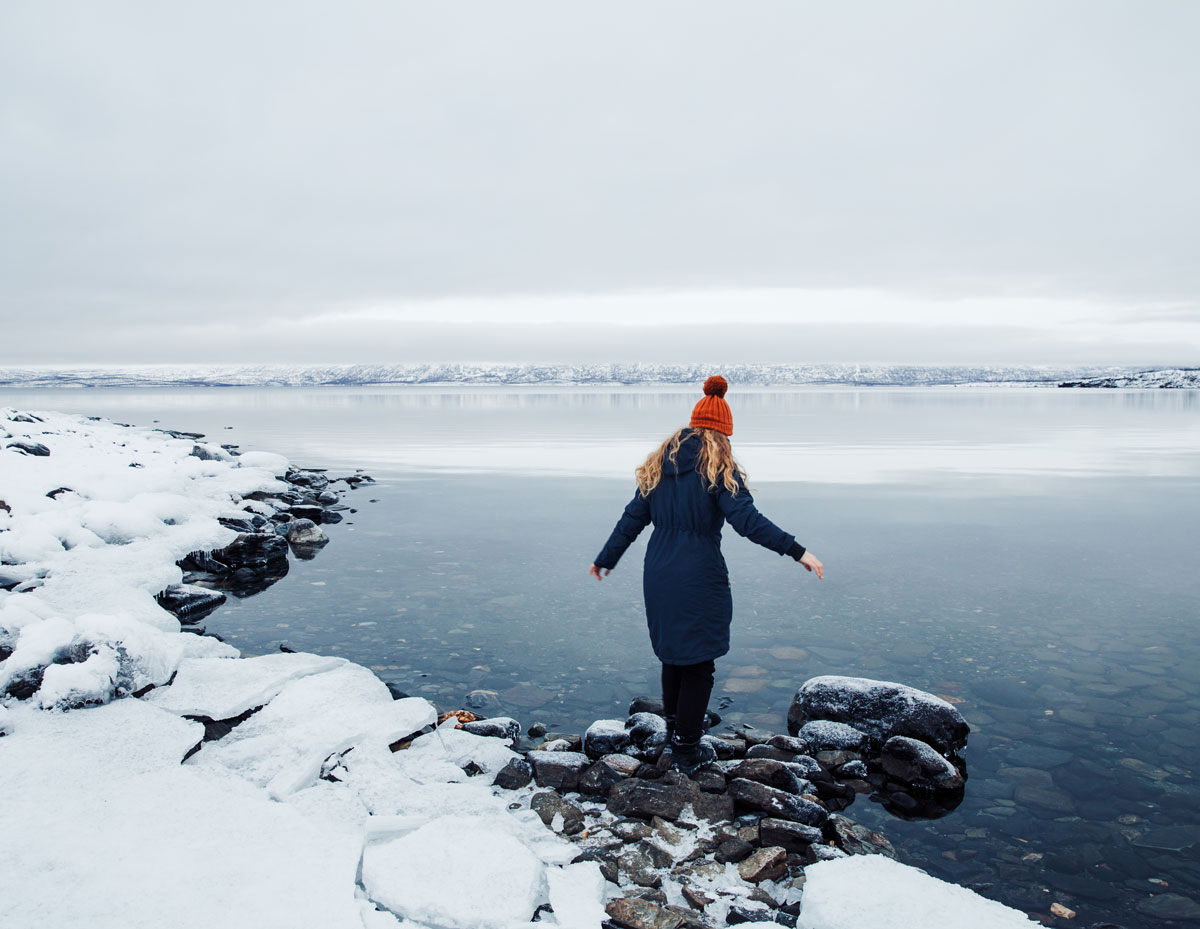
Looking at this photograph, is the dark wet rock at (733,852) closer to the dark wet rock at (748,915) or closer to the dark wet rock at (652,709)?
the dark wet rock at (748,915)

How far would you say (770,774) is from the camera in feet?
17.0

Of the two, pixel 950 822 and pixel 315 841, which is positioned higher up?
pixel 315 841

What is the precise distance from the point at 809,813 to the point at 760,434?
1381 inches

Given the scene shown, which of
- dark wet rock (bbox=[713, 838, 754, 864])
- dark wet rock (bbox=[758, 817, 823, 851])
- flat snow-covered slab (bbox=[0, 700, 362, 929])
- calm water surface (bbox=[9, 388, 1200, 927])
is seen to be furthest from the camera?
calm water surface (bbox=[9, 388, 1200, 927])

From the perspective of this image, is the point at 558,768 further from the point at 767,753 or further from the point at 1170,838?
the point at 1170,838

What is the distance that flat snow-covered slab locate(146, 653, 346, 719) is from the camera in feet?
19.2

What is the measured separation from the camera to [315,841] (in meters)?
4.20

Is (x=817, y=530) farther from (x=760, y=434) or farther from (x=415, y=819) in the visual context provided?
(x=760, y=434)

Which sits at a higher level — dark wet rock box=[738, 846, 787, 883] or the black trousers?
the black trousers

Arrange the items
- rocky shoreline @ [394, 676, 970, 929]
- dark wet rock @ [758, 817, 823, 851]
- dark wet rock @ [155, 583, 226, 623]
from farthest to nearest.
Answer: dark wet rock @ [155, 583, 226, 623], dark wet rock @ [758, 817, 823, 851], rocky shoreline @ [394, 676, 970, 929]

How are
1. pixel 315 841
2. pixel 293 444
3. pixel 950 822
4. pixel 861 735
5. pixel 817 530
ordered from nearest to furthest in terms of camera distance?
pixel 315 841 → pixel 950 822 → pixel 861 735 → pixel 817 530 → pixel 293 444

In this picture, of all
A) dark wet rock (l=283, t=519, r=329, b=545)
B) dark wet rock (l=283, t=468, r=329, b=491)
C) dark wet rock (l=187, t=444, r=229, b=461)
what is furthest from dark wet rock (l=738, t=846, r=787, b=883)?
dark wet rock (l=187, t=444, r=229, b=461)

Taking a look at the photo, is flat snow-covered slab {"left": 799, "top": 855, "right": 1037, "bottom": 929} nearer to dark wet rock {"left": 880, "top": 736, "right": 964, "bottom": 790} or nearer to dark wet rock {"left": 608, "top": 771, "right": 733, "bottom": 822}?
dark wet rock {"left": 608, "top": 771, "right": 733, "bottom": 822}

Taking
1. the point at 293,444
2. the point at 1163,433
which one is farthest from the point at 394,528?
the point at 1163,433
